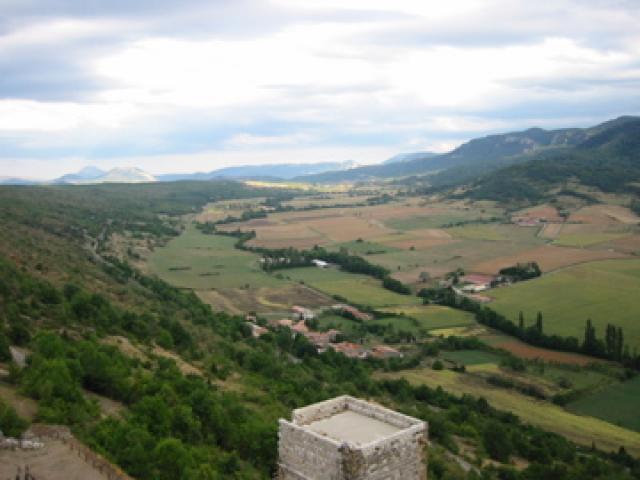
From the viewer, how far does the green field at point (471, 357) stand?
66062 mm

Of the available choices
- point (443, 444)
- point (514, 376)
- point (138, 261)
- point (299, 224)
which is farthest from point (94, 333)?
point (299, 224)

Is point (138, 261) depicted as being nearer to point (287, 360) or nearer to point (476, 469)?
point (287, 360)

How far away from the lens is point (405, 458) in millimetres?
13633

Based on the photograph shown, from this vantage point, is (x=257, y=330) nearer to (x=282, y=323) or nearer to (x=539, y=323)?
(x=282, y=323)

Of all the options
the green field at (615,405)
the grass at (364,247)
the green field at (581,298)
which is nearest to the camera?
the green field at (615,405)

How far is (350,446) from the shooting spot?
1268 cm

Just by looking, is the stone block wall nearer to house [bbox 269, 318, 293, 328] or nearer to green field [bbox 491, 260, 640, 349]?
house [bbox 269, 318, 293, 328]

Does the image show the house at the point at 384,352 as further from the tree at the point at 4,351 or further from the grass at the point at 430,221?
the grass at the point at 430,221

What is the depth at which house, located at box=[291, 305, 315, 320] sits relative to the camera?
81.2 meters

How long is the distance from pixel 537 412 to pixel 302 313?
3652cm

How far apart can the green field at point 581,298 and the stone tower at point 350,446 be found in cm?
5965

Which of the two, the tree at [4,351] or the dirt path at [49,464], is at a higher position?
the tree at [4,351]

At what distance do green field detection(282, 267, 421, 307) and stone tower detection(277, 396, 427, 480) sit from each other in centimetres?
7370

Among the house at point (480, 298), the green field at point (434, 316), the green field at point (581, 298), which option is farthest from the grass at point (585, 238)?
the green field at point (434, 316)
